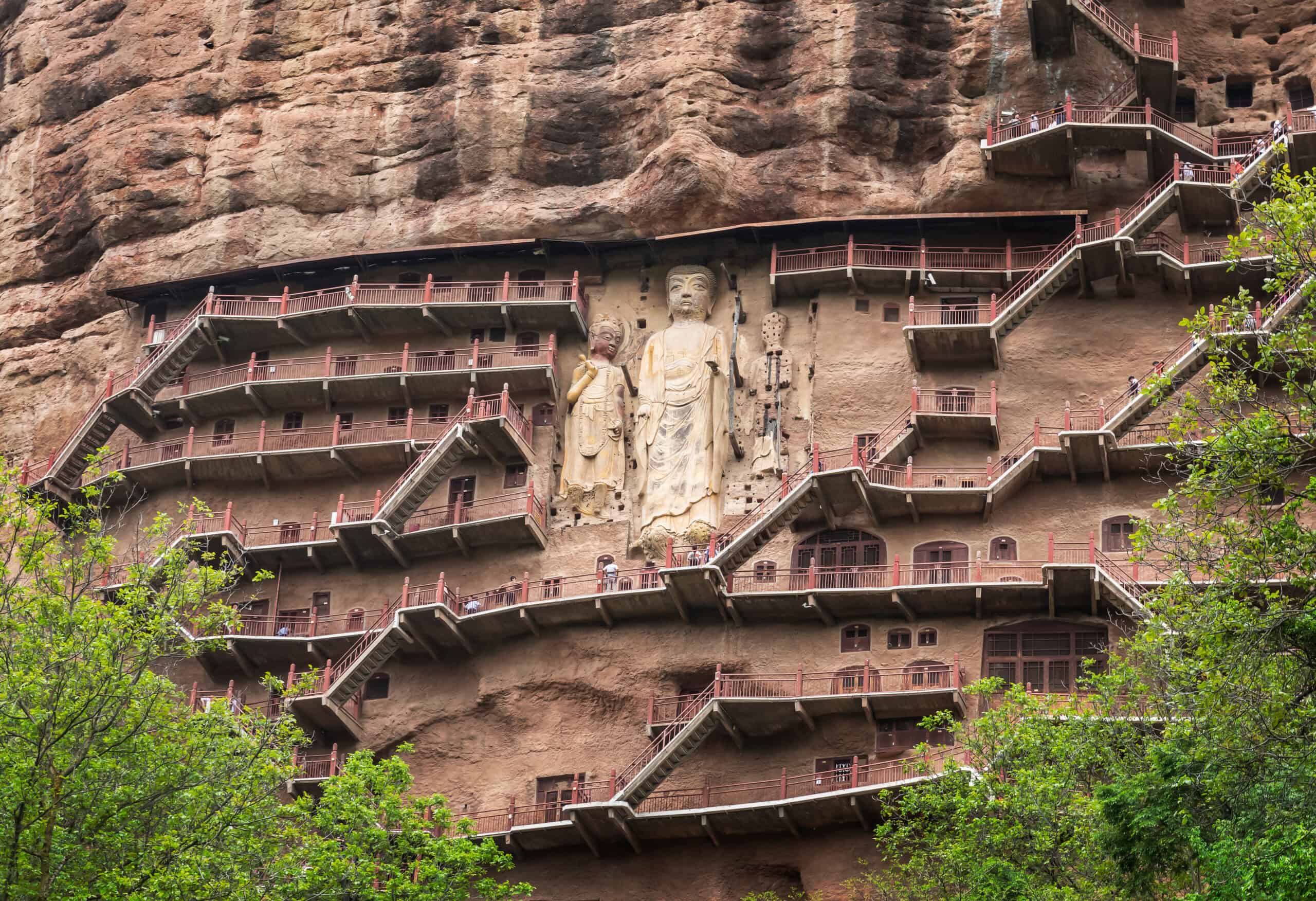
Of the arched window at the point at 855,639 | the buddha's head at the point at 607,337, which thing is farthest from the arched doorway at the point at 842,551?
the buddha's head at the point at 607,337

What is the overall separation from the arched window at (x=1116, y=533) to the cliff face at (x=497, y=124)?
9.39 m

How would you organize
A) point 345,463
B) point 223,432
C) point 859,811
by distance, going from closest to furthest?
1. point 859,811
2. point 345,463
3. point 223,432

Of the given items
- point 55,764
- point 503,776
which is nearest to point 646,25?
point 503,776

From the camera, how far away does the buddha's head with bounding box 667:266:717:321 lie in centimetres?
5562

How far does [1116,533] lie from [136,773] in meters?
23.6

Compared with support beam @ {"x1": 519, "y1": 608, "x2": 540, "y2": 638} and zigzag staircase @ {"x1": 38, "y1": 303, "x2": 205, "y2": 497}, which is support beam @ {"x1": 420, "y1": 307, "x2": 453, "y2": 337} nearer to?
zigzag staircase @ {"x1": 38, "y1": 303, "x2": 205, "y2": 497}

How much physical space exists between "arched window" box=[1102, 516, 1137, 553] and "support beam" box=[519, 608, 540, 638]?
1320 cm

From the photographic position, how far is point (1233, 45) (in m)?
57.3

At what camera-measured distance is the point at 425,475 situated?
53562 millimetres

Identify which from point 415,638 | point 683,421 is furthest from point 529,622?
point 683,421

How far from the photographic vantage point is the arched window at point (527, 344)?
56.2 meters

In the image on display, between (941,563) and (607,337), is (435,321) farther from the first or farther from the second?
(941,563)

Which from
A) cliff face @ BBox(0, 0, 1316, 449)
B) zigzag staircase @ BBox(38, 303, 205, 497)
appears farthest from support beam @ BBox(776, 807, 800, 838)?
zigzag staircase @ BBox(38, 303, 205, 497)

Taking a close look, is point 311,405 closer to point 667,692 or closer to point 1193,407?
point 667,692
